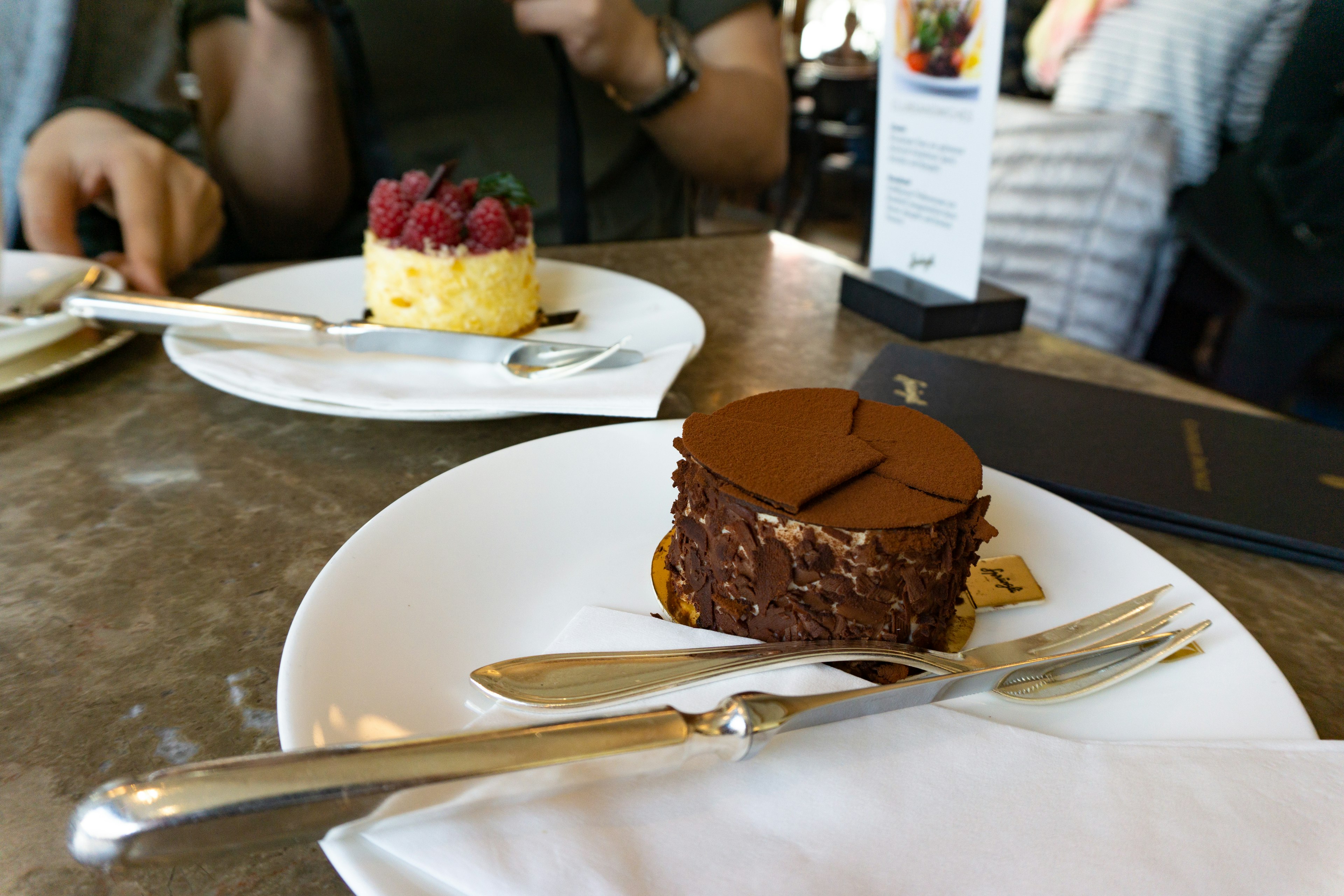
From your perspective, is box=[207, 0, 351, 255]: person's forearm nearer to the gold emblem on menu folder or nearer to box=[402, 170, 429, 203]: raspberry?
box=[402, 170, 429, 203]: raspberry

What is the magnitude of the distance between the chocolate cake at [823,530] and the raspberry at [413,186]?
0.64m

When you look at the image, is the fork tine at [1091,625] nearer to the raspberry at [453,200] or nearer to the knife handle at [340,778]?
the knife handle at [340,778]

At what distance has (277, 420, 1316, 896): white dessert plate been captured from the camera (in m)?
0.44

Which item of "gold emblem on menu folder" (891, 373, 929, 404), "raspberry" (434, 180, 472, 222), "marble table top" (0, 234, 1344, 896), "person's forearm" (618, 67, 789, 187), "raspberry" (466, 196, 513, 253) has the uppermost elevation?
"person's forearm" (618, 67, 789, 187)

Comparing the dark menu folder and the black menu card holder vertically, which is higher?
the black menu card holder

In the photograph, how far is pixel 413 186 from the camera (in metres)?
1.07

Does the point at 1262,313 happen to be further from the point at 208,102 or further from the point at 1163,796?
the point at 208,102

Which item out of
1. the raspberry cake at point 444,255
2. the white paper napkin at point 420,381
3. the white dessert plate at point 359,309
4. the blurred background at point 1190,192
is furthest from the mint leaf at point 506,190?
the blurred background at point 1190,192

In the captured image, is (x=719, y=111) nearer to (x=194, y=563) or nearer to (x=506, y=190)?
(x=506, y=190)

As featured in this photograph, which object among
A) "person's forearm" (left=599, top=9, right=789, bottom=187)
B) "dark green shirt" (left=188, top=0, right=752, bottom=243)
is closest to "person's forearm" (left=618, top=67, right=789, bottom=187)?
"person's forearm" (left=599, top=9, right=789, bottom=187)

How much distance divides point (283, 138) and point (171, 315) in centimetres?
104

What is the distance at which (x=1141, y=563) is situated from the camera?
23.9 inches

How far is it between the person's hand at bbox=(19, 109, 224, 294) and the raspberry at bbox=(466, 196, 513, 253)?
1.46ft

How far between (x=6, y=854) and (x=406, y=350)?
1.92ft
